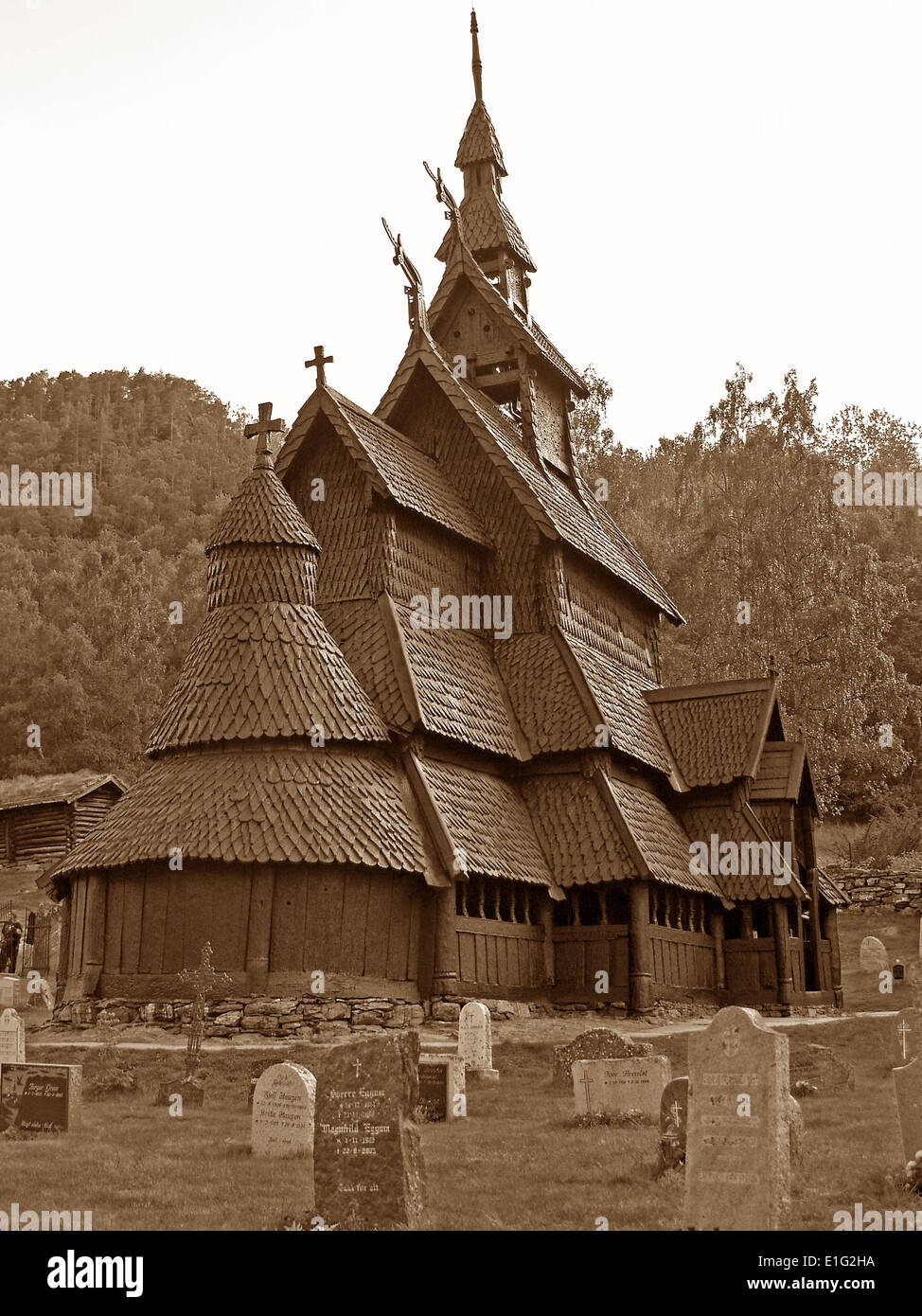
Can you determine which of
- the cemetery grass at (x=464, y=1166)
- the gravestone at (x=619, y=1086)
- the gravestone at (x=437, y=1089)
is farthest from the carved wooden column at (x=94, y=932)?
the gravestone at (x=619, y=1086)

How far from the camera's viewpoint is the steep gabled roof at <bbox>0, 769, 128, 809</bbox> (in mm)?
46875

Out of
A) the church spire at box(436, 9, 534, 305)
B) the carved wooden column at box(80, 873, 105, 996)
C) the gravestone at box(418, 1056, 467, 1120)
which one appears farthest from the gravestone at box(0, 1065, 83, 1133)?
the church spire at box(436, 9, 534, 305)

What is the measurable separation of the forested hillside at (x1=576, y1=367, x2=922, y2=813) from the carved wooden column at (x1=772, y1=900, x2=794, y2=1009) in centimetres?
1563

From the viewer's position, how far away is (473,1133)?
1370cm

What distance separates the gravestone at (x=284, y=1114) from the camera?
487 inches

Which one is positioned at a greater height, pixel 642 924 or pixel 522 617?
pixel 522 617

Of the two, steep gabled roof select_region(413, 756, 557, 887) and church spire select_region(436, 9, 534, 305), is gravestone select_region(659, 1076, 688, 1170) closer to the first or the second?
steep gabled roof select_region(413, 756, 557, 887)

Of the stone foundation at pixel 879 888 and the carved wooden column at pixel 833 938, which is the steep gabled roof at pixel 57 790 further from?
the carved wooden column at pixel 833 938

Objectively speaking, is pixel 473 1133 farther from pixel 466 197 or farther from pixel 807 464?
pixel 807 464

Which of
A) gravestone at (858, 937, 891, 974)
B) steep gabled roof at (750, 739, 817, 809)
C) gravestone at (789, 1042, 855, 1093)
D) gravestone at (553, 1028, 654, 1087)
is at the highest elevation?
steep gabled roof at (750, 739, 817, 809)

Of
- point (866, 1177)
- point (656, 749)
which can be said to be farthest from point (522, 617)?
point (866, 1177)

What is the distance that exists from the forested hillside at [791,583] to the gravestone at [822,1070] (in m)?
25.6

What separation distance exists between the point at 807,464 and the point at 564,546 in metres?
25.7

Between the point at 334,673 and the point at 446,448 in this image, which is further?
the point at 446,448
